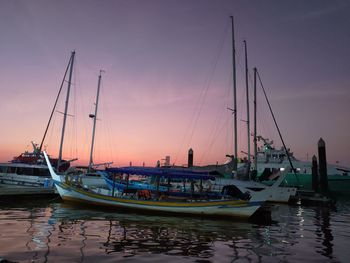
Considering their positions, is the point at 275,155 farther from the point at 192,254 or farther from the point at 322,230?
the point at 192,254

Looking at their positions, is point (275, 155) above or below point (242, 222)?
above

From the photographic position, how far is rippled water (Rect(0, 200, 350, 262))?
37.2 ft

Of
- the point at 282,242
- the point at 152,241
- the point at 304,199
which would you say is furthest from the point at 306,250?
the point at 304,199

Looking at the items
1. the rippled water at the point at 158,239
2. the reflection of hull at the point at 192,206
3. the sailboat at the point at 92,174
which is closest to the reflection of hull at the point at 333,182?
the sailboat at the point at 92,174

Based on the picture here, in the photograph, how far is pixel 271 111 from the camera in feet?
143

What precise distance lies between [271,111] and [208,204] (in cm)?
2570

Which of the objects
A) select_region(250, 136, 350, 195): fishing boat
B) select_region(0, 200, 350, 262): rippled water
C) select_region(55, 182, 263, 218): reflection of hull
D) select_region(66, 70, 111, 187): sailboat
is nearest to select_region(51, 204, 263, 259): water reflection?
select_region(0, 200, 350, 262): rippled water

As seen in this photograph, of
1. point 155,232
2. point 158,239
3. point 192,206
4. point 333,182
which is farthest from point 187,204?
point 333,182

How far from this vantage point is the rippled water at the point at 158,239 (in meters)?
11.3

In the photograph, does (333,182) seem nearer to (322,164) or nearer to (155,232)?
(322,164)

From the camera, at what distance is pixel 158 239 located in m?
14.2

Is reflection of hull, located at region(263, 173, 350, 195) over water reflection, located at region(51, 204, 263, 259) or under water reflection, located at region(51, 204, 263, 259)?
over

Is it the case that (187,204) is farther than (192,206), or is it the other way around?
(187,204)

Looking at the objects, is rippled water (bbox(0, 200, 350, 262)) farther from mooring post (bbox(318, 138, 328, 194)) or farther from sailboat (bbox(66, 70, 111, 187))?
mooring post (bbox(318, 138, 328, 194))
